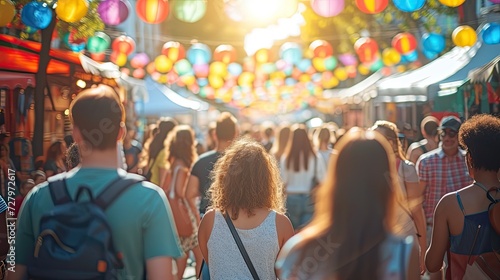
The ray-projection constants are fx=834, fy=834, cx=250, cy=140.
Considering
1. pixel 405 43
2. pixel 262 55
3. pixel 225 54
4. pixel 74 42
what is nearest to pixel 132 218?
pixel 74 42

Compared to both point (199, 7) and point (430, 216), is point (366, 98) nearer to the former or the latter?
point (199, 7)

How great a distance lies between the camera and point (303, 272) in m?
3.10

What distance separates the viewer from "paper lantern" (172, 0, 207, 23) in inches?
418

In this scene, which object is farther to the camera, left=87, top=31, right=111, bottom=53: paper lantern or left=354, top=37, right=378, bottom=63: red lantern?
left=354, top=37, right=378, bottom=63: red lantern

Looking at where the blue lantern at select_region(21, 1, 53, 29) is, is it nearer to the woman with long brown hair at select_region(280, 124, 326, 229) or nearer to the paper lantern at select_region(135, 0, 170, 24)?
the paper lantern at select_region(135, 0, 170, 24)

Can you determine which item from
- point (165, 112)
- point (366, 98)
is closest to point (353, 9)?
point (366, 98)

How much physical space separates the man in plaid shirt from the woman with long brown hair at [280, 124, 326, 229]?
1.79m

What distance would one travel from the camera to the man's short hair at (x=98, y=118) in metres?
3.31

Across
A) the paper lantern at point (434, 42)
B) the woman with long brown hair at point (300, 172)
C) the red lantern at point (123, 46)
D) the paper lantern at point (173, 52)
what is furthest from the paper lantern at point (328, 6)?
the paper lantern at point (173, 52)

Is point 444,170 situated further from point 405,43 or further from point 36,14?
point 405,43

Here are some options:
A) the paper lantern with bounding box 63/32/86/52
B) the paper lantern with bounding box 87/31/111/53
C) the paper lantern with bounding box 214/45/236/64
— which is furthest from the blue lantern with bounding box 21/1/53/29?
the paper lantern with bounding box 214/45/236/64

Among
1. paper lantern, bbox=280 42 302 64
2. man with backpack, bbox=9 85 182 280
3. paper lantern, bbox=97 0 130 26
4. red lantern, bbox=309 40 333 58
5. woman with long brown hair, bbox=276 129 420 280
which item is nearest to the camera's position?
woman with long brown hair, bbox=276 129 420 280

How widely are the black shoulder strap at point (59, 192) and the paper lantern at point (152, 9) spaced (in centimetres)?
779

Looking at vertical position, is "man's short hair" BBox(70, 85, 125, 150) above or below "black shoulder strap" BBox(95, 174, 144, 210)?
above
